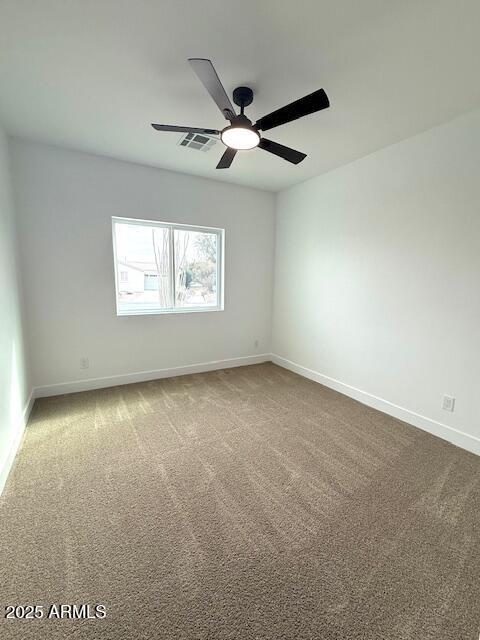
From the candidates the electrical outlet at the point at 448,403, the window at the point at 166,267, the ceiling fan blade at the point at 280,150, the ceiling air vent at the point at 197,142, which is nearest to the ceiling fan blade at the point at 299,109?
the ceiling fan blade at the point at 280,150

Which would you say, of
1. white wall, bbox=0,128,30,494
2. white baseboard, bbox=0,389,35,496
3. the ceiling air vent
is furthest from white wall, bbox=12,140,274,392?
the ceiling air vent

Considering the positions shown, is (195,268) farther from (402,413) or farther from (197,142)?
(402,413)

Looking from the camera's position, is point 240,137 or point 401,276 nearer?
point 240,137

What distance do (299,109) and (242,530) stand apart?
236cm

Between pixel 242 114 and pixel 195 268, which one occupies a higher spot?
pixel 242 114

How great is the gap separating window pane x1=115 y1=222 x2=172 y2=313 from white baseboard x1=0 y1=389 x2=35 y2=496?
1359 millimetres

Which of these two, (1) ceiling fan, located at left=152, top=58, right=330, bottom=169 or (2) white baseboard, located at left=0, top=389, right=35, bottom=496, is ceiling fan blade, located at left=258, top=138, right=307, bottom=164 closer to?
(1) ceiling fan, located at left=152, top=58, right=330, bottom=169

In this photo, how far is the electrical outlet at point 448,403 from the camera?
2320 millimetres

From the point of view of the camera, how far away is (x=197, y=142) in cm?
258

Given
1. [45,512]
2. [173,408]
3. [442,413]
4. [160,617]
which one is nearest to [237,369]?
[173,408]

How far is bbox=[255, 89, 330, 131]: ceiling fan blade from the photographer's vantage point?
1.46 meters

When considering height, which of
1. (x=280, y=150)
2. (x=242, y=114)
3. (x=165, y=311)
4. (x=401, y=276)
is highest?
(x=242, y=114)

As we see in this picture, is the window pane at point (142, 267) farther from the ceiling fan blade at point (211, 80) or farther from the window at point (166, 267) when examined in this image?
the ceiling fan blade at point (211, 80)

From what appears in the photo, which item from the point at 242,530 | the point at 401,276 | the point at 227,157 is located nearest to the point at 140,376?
the point at 242,530
